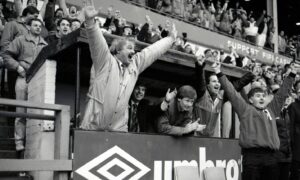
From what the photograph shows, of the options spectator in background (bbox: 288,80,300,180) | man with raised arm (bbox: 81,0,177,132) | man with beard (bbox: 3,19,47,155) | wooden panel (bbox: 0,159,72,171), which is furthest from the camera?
spectator in background (bbox: 288,80,300,180)

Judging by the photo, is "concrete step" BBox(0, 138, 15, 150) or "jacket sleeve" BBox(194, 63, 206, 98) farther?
"jacket sleeve" BBox(194, 63, 206, 98)

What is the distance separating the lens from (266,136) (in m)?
5.06

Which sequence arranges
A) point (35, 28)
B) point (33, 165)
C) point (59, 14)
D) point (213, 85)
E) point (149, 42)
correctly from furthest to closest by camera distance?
1. point (59, 14)
2. point (149, 42)
3. point (35, 28)
4. point (213, 85)
5. point (33, 165)

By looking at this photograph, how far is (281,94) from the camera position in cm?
595

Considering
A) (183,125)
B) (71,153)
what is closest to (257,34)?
(183,125)

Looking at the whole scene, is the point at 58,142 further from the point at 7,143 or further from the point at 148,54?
the point at 148,54

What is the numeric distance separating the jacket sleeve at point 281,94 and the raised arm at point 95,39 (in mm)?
2756

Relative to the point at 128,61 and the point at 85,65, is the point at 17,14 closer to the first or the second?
the point at 85,65

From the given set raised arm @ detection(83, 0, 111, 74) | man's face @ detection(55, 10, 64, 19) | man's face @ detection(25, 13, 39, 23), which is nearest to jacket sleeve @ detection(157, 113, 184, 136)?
raised arm @ detection(83, 0, 111, 74)

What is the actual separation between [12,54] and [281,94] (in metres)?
3.70

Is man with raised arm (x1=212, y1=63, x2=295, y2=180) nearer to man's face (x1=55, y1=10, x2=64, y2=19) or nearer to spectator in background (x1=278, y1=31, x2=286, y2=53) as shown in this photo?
man's face (x1=55, y1=10, x2=64, y2=19)

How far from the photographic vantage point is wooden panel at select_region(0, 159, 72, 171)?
3445 millimetres

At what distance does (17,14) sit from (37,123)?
9.85ft

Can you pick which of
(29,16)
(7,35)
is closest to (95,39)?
(7,35)
